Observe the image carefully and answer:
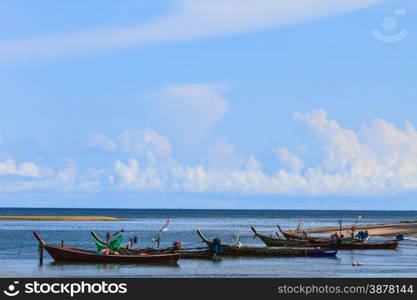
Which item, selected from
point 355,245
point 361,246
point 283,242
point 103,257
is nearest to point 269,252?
point 355,245

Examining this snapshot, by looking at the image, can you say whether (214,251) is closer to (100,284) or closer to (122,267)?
(122,267)

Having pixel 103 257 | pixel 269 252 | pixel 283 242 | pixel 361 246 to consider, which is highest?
pixel 283 242

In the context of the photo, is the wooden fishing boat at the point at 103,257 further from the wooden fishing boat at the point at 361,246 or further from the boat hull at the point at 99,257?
the wooden fishing boat at the point at 361,246

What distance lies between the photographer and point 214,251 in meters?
60.3

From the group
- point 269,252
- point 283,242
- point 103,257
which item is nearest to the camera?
point 103,257

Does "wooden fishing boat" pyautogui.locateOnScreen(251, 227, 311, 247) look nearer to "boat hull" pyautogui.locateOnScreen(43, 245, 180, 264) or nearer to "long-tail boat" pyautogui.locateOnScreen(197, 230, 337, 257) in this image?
"long-tail boat" pyautogui.locateOnScreen(197, 230, 337, 257)

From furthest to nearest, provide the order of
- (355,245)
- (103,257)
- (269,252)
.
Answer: (355,245) → (269,252) → (103,257)

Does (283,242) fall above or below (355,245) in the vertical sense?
above

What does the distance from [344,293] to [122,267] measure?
22.6 m

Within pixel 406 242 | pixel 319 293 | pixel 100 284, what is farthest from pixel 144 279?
pixel 406 242

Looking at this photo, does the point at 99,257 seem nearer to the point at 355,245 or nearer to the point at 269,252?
the point at 269,252

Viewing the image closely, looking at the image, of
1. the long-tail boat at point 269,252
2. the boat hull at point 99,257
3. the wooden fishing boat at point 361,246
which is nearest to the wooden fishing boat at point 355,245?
the wooden fishing boat at point 361,246

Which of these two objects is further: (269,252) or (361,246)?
(361,246)

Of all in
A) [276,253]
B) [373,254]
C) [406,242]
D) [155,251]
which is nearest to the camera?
[155,251]
